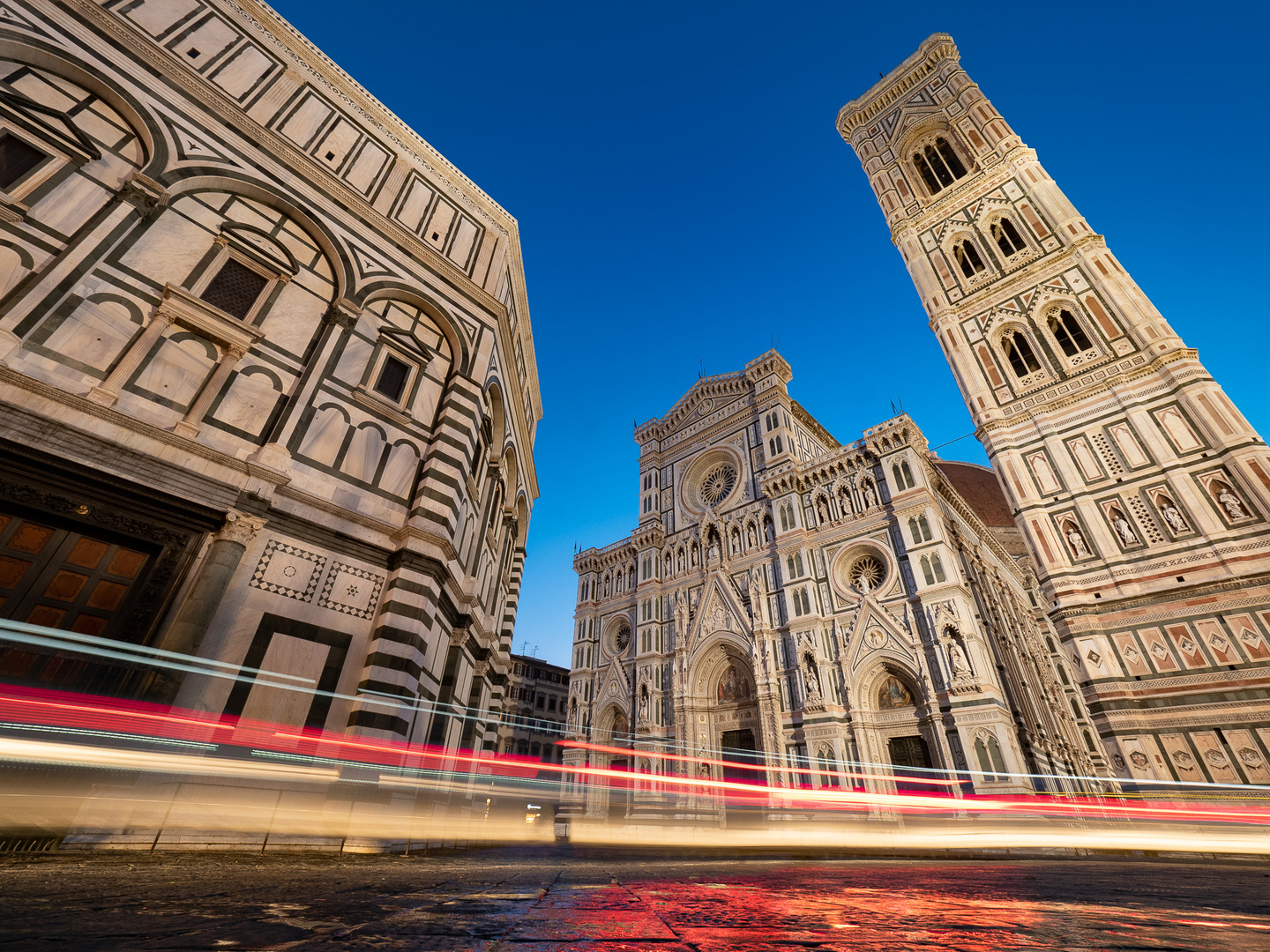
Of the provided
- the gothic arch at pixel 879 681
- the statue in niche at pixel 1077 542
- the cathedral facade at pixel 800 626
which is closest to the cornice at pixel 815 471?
the cathedral facade at pixel 800 626

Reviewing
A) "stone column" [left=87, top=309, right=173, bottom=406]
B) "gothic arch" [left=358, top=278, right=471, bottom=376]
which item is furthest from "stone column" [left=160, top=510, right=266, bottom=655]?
"gothic arch" [left=358, top=278, right=471, bottom=376]

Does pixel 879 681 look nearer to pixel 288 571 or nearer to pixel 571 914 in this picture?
pixel 288 571

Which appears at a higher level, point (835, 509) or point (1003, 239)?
point (1003, 239)

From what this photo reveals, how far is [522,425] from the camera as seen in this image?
16.0 meters

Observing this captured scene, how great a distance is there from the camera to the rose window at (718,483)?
30500mm

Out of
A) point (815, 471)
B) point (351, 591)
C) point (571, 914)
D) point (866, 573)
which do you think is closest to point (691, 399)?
point (815, 471)

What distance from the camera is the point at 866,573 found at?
22.2m

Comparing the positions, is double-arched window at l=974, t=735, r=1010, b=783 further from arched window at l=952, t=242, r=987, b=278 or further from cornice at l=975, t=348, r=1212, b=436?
arched window at l=952, t=242, r=987, b=278

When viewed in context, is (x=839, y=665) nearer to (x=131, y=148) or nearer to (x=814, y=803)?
(x=814, y=803)

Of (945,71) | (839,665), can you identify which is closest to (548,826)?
(839,665)

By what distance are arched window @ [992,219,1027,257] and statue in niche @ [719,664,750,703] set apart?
20.8m

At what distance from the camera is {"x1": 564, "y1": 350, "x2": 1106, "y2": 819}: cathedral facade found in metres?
18.8

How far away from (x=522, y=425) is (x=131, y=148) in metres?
9.76

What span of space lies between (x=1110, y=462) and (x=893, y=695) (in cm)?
1080
